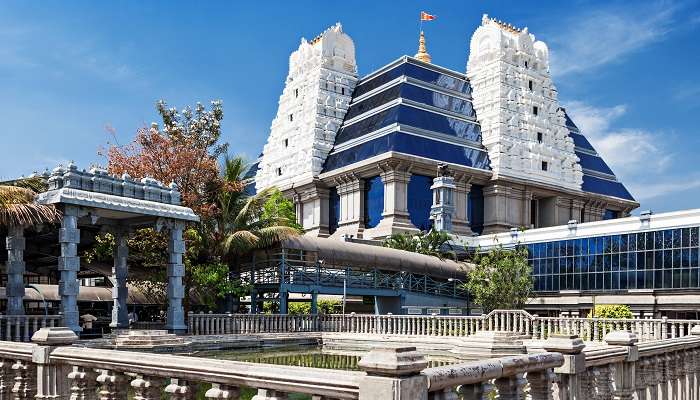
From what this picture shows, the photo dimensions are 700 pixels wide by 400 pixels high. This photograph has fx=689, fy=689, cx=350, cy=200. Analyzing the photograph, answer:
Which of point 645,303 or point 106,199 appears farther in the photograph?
point 645,303

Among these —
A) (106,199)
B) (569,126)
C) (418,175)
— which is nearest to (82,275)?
(106,199)

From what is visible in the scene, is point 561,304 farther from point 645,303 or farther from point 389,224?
point 389,224

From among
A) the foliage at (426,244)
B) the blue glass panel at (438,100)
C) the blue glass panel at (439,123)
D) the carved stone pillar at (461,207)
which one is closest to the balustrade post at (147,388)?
the foliage at (426,244)

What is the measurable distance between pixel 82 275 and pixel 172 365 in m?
A: 32.7

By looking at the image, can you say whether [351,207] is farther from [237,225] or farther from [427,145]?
[237,225]

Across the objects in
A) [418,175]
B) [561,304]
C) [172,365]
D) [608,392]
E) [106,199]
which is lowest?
[561,304]

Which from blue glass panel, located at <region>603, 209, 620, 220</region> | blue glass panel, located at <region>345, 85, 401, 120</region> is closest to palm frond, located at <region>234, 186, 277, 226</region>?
blue glass panel, located at <region>345, 85, 401, 120</region>

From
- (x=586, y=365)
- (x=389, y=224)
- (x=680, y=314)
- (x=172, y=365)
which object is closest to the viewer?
(x=172, y=365)

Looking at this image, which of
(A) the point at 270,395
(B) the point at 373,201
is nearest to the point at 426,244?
(B) the point at 373,201

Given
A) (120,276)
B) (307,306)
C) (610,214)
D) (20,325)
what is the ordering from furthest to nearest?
(610,214), (307,306), (120,276), (20,325)

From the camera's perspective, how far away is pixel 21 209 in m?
18.6

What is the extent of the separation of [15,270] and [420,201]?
131 feet

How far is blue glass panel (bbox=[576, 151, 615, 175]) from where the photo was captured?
6919 centimetres

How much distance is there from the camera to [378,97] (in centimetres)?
6088
